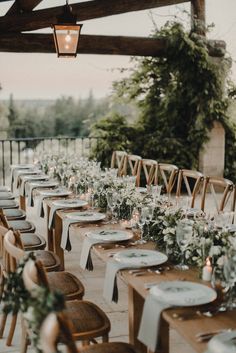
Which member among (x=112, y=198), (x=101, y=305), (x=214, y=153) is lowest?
(x=101, y=305)

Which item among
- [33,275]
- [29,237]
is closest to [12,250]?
[33,275]

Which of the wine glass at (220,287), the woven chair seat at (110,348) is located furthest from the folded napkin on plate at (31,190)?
the wine glass at (220,287)

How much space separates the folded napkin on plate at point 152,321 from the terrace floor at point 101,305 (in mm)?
1164

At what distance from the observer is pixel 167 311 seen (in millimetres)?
1983

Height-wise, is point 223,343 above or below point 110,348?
above

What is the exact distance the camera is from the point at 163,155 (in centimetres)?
902

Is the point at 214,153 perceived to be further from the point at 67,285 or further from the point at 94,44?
the point at 67,285

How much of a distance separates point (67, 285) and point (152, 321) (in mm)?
1185

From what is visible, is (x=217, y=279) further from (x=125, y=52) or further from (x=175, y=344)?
(x=125, y=52)

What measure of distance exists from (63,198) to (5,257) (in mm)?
1707

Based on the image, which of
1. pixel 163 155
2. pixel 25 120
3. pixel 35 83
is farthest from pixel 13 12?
pixel 25 120

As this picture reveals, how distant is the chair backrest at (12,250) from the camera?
2275 millimetres

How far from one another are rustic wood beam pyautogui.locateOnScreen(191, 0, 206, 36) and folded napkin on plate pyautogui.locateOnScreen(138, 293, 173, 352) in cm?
746

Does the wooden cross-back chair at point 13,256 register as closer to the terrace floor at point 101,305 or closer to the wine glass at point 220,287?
the terrace floor at point 101,305
